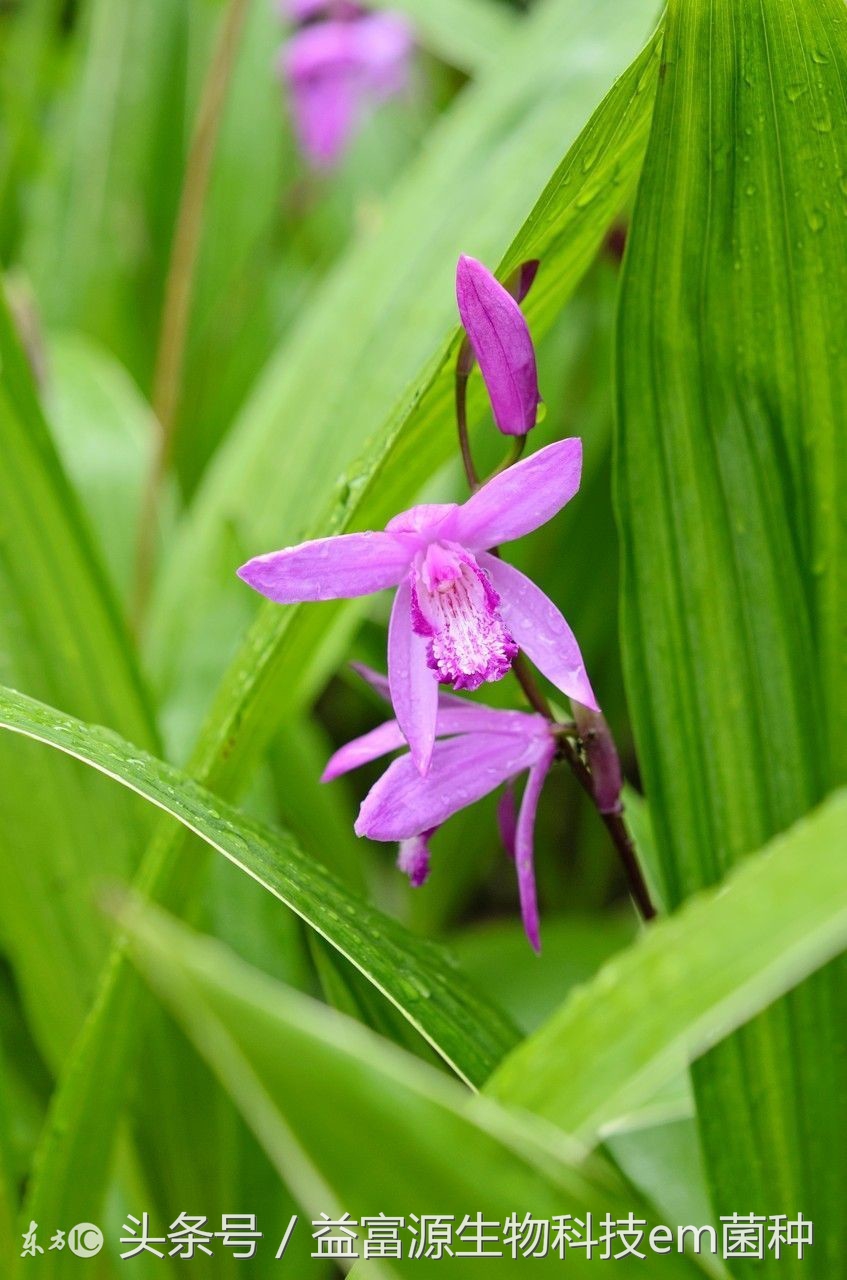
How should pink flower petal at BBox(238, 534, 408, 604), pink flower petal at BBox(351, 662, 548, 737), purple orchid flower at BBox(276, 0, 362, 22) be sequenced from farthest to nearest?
purple orchid flower at BBox(276, 0, 362, 22) → pink flower petal at BBox(351, 662, 548, 737) → pink flower petal at BBox(238, 534, 408, 604)

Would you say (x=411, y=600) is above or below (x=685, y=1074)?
Result: above

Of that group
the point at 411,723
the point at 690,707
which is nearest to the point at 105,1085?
the point at 411,723

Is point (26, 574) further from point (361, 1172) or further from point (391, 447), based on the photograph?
point (361, 1172)

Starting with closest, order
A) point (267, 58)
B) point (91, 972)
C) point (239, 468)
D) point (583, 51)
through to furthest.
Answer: point (91, 972), point (583, 51), point (239, 468), point (267, 58)

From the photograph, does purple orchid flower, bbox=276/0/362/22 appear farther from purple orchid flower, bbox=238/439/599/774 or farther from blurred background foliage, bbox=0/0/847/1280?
purple orchid flower, bbox=238/439/599/774

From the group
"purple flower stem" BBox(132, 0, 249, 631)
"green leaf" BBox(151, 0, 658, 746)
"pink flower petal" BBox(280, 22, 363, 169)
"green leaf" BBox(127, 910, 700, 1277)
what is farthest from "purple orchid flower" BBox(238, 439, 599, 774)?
"pink flower petal" BBox(280, 22, 363, 169)

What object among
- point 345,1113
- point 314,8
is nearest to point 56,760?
point 345,1113
